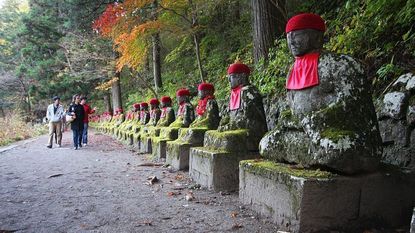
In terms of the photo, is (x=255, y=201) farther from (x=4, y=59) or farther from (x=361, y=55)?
(x=4, y=59)

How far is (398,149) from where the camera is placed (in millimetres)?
3396

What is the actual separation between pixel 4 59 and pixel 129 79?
20.8m

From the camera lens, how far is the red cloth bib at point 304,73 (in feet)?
10.0

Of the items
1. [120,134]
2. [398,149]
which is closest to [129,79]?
[120,134]

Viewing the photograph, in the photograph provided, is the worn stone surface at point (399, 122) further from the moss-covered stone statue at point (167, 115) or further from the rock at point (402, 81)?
the moss-covered stone statue at point (167, 115)

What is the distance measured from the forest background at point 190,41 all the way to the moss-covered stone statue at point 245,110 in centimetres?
135

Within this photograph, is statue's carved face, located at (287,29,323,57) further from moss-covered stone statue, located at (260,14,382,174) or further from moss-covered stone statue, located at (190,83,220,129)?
moss-covered stone statue, located at (190,83,220,129)

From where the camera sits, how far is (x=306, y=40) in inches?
123

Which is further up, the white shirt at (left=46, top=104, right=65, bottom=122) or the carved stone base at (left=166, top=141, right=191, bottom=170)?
the white shirt at (left=46, top=104, right=65, bottom=122)

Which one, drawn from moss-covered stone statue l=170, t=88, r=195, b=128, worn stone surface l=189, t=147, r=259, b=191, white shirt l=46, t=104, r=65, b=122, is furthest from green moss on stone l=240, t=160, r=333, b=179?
white shirt l=46, t=104, r=65, b=122

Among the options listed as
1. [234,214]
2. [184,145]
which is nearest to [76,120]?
[184,145]

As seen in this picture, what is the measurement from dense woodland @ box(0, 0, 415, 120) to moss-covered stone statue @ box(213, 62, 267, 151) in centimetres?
105

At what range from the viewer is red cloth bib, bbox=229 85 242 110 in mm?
4824

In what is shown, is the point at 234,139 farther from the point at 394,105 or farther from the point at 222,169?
the point at 394,105
